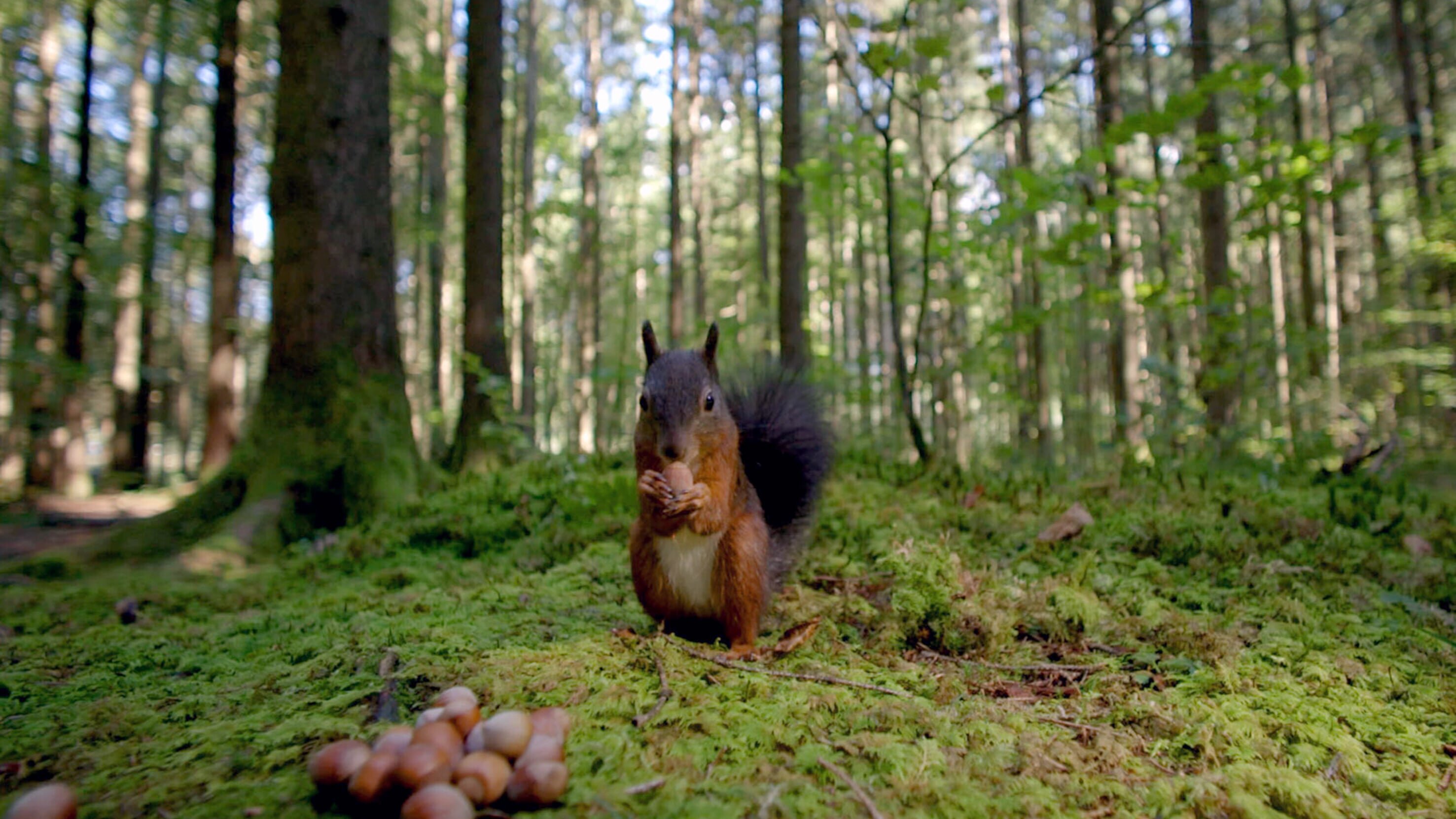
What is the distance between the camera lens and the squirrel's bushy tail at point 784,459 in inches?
112

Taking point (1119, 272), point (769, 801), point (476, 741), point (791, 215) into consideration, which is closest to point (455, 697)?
point (476, 741)

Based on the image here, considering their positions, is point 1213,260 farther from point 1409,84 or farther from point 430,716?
point 1409,84

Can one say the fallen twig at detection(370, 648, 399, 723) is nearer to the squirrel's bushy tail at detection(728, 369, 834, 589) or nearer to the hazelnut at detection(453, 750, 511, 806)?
the hazelnut at detection(453, 750, 511, 806)

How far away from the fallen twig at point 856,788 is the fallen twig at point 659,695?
0.41 m

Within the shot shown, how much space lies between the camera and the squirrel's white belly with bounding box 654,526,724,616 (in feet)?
7.61

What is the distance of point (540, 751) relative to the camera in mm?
1304

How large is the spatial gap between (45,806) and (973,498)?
384 cm

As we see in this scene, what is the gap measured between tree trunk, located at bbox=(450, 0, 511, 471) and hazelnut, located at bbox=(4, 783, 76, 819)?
5677 millimetres

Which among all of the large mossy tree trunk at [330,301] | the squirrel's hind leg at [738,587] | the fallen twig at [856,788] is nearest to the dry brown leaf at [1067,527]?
the squirrel's hind leg at [738,587]

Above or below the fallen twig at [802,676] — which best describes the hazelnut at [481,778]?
above

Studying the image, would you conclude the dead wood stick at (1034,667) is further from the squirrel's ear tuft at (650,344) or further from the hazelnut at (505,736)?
the hazelnut at (505,736)

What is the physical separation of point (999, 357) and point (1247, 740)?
7.62m

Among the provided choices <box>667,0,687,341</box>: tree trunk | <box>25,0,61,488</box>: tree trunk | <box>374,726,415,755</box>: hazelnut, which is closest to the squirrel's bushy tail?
<box>374,726,415,755</box>: hazelnut

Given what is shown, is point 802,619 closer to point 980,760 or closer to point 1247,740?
point 980,760
